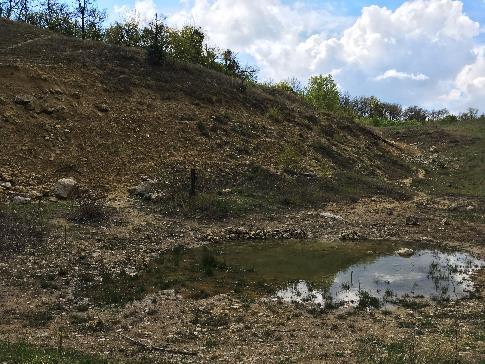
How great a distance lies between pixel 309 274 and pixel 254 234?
182 inches

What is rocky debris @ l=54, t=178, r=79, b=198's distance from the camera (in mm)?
22547

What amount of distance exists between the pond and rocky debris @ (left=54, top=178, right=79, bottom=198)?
751cm

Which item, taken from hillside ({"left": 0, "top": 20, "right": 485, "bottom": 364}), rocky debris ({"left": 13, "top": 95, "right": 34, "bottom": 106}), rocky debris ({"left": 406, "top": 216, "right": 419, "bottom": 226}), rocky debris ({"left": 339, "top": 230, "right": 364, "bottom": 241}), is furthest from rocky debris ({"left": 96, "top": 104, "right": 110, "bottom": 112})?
rocky debris ({"left": 406, "top": 216, "right": 419, "bottom": 226})

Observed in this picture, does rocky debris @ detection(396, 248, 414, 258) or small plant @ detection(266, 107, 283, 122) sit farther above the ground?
small plant @ detection(266, 107, 283, 122)

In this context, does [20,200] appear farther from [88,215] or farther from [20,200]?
[88,215]

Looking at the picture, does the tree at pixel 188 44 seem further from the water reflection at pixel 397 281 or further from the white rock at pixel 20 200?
the water reflection at pixel 397 281

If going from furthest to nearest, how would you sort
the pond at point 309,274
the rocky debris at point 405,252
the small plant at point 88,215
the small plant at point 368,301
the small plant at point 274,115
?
the small plant at point 274,115 < the small plant at point 88,215 < the rocky debris at point 405,252 < the pond at point 309,274 < the small plant at point 368,301

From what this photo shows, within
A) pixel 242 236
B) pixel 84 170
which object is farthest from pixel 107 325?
pixel 84 170

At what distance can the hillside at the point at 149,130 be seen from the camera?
85.0ft

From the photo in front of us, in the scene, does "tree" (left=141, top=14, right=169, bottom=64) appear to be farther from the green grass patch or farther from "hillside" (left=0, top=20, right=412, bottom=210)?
the green grass patch

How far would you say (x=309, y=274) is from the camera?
53.8 ft

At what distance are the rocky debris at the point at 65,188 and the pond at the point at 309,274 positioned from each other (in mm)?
7514

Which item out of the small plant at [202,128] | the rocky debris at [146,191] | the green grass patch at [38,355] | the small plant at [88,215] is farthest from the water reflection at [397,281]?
the small plant at [202,128]

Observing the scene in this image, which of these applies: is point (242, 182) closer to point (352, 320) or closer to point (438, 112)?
point (352, 320)
